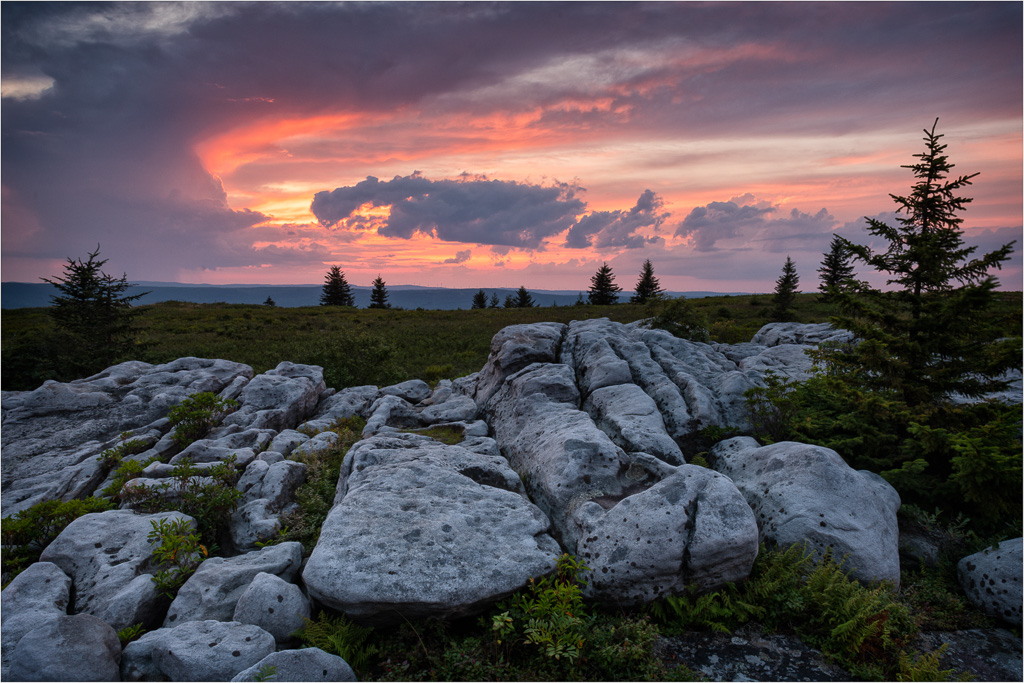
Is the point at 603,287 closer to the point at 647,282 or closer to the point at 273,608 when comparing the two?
the point at 647,282

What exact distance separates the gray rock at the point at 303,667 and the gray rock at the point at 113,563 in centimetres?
298

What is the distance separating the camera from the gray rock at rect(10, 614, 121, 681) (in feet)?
19.8

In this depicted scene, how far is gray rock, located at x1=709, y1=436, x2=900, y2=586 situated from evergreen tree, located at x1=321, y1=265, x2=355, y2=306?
101m

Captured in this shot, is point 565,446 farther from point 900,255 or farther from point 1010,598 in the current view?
point 900,255

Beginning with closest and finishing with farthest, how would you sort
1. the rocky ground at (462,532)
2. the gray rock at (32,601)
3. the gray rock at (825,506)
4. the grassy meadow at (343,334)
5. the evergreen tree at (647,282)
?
the rocky ground at (462,532) → the gray rock at (32,601) → the gray rock at (825,506) → the grassy meadow at (343,334) → the evergreen tree at (647,282)

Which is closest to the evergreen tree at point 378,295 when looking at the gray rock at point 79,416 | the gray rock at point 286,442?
the gray rock at point 79,416

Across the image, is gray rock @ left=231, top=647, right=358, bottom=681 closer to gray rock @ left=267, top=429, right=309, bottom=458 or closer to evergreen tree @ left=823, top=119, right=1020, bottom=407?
gray rock @ left=267, top=429, right=309, bottom=458

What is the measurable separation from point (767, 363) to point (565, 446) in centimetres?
1183

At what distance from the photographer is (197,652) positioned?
6340 millimetres

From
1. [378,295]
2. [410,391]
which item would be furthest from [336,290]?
[410,391]

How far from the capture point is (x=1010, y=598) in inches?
302

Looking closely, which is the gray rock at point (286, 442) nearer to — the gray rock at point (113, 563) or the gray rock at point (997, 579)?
the gray rock at point (113, 563)

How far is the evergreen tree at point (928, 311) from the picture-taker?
34.0 feet

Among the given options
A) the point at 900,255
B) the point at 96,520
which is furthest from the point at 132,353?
the point at 900,255
